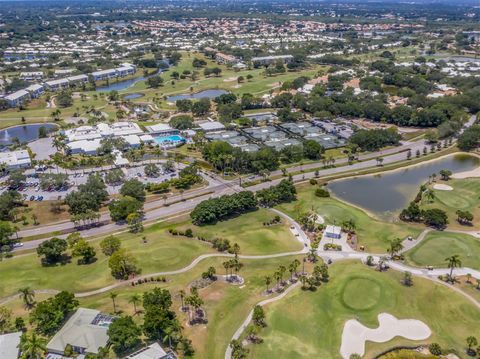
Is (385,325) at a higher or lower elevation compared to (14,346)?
lower

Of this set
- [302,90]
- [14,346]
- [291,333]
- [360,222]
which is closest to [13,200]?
[14,346]

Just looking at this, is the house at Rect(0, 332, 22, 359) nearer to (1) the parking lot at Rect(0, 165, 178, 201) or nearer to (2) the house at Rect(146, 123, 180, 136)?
(1) the parking lot at Rect(0, 165, 178, 201)

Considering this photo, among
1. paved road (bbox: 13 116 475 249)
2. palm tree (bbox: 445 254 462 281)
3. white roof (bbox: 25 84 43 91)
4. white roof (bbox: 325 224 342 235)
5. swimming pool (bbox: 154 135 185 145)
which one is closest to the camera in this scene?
palm tree (bbox: 445 254 462 281)

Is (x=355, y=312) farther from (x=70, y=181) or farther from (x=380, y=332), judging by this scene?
(x=70, y=181)

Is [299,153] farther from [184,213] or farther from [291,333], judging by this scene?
[291,333]

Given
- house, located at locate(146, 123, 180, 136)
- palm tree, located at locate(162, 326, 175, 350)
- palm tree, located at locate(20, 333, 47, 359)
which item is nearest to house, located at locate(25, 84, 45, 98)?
house, located at locate(146, 123, 180, 136)

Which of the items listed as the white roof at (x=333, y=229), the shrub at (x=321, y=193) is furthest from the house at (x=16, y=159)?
the white roof at (x=333, y=229)

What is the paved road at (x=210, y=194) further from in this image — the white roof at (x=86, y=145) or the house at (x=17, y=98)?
the house at (x=17, y=98)
